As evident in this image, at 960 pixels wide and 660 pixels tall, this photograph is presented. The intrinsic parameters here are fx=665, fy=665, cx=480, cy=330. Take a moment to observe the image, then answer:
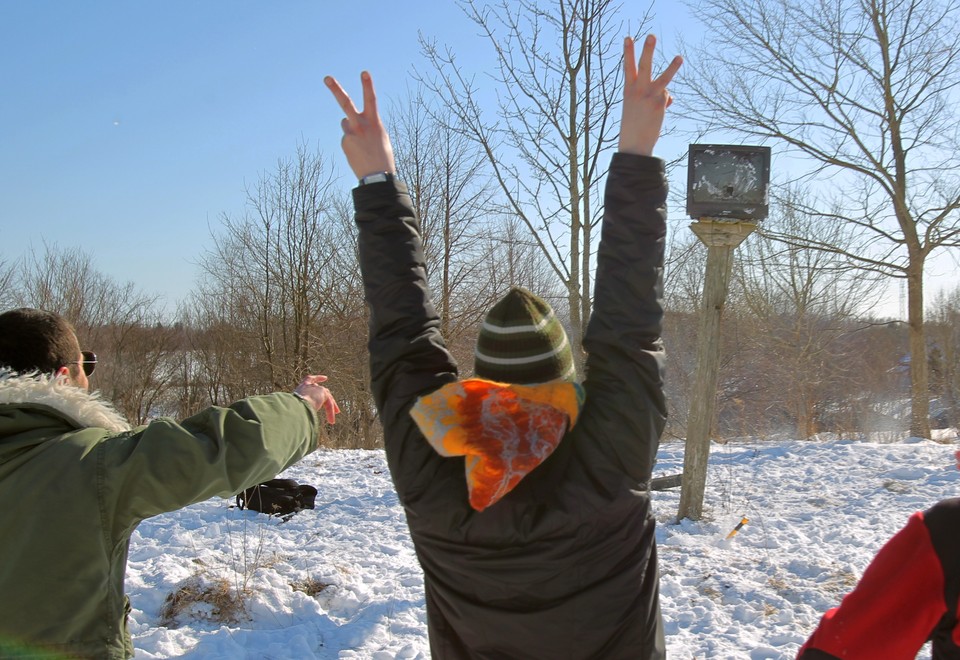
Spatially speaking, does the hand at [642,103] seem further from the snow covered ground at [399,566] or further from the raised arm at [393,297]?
the snow covered ground at [399,566]

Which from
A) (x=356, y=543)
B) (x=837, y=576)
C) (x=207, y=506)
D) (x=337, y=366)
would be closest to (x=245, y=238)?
(x=337, y=366)

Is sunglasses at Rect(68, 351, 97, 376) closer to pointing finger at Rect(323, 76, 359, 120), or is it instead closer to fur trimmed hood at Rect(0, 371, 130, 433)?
fur trimmed hood at Rect(0, 371, 130, 433)

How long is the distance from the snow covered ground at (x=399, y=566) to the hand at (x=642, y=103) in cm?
342

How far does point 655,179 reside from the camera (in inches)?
54.1

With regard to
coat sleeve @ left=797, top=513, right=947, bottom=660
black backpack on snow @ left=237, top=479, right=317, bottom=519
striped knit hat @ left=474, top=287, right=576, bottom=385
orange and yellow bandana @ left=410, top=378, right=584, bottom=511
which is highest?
striped knit hat @ left=474, top=287, right=576, bottom=385

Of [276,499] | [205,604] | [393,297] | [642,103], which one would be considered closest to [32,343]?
[393,297]

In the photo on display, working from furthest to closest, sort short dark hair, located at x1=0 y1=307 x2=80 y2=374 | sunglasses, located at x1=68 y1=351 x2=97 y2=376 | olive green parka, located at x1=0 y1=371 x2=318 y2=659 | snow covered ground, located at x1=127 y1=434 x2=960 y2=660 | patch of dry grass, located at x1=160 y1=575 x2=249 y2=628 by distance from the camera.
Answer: patch of dry grass, located at x1=160 y1=575 x2=249 y2=628
snow covered ground, located at x1=127 y1=434 x2=960 y2=660
sunglasses, located at x1=68 y1=351 x2=97 y2=376
short dark hair, located at x1=0 y1=307 x2=80 y2=374
olive green parka, located at x1=0 y1=371 x2=318 y2=659

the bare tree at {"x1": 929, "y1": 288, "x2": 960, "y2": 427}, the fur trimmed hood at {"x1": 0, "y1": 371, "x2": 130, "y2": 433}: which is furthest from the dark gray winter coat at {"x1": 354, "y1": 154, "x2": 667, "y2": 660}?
the bare tree at {"x1": 929, "y1": 288, "x2": 960, "y2": 427}

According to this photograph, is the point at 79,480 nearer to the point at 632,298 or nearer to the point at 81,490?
the point at 81,490

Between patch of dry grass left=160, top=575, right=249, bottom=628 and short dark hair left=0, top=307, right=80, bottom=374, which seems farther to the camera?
patch of dry grass left=160, top=575, right=249, bottom=628

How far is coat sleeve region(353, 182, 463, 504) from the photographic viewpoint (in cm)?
143

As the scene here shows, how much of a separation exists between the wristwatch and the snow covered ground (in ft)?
10.5

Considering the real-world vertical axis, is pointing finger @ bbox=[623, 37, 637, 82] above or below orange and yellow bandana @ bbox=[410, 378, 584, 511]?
above

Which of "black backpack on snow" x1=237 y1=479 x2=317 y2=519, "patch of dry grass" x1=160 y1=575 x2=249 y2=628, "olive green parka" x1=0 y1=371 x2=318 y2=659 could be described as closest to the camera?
"olive green parka" x1=0 y1=371 x2=318 y2=659
